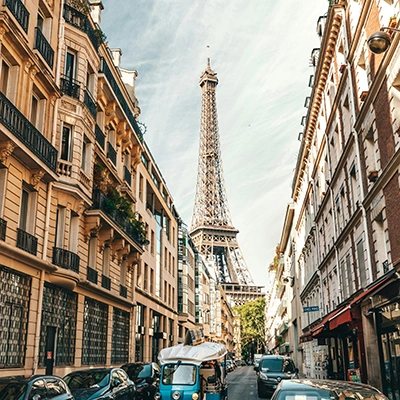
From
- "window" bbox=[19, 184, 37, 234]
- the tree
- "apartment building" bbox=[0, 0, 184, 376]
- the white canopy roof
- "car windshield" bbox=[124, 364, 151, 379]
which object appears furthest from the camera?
the tree

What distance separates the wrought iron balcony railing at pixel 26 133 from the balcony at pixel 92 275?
6000 millimetres

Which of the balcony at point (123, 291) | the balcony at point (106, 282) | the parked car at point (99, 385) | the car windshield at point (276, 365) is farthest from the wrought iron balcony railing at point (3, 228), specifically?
the car windshield at point (276, 365)

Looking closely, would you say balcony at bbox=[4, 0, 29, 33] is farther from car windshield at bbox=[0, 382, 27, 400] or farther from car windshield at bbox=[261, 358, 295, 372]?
car windshield at bbox=[261, 358, 295, 372]

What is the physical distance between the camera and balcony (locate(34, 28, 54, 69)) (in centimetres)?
1845

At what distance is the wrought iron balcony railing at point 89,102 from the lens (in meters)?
22.4

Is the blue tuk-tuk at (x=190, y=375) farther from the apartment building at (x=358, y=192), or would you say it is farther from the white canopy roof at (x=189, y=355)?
the apartment building at (x=358, y=192)

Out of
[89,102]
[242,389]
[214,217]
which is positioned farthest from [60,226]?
[214,217]

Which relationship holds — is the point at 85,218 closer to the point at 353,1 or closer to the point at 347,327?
the point at 347,327

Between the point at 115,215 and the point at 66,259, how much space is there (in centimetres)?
620

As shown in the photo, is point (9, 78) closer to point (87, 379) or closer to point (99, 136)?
A: point (99, 136)

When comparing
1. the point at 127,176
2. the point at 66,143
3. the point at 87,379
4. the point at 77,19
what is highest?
the point at 77,19

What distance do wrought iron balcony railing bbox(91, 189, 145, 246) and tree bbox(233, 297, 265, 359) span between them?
107574mm

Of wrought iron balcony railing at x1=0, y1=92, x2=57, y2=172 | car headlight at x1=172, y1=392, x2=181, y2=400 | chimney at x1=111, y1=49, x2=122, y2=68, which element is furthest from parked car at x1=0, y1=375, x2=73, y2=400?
chimney at x1=111, y1=49, x2=122, y2=68

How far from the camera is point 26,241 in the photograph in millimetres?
16797
